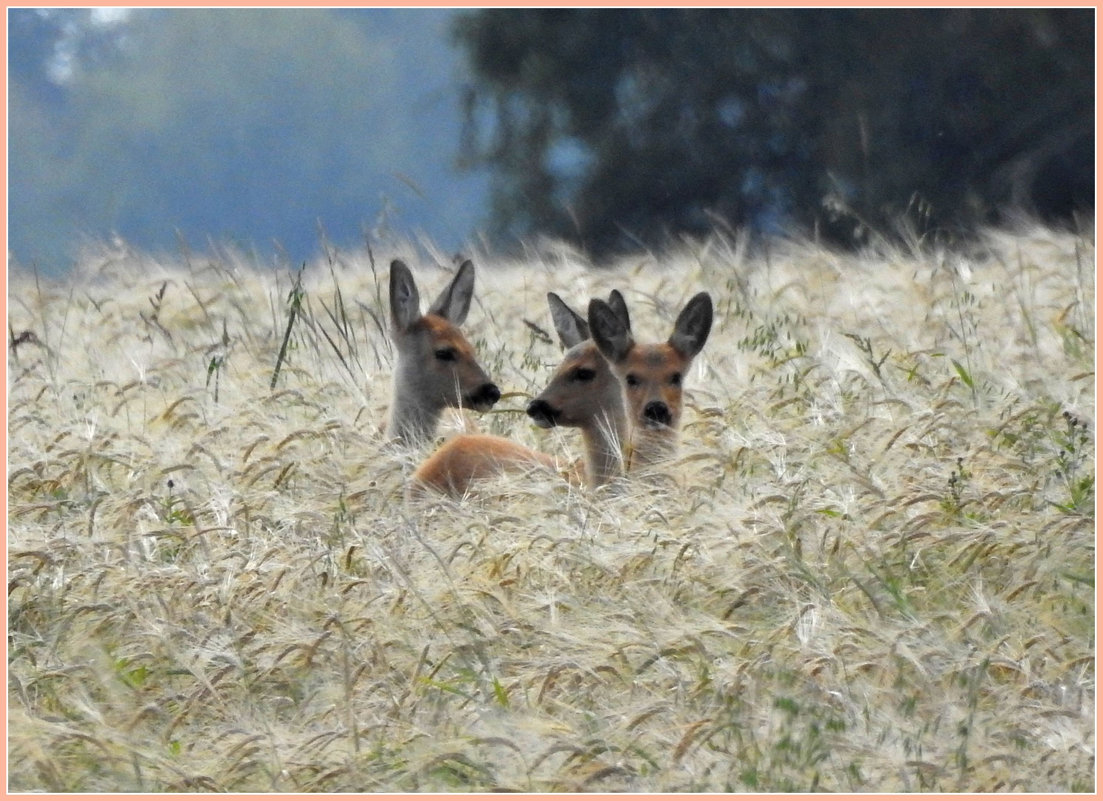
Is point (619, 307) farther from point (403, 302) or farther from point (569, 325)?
point (403, 302)

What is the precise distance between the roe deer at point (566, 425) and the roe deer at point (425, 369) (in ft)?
2.35

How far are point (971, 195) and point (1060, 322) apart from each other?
56.9ft

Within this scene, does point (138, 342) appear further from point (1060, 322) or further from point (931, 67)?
point (931, 67)

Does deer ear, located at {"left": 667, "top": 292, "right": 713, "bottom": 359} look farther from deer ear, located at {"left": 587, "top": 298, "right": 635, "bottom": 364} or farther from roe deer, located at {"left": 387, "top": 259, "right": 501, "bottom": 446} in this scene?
roe deer, located at {"left": 387, "top": 259, "right": 501, "bottom": 446}

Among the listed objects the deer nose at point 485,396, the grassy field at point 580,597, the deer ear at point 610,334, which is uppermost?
the deer nose at point 485,396

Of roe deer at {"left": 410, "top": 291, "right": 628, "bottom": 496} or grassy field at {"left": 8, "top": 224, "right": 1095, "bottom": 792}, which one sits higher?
roe deer at {"left": 410, "top": 291, "right": 628, "bottom": 496}

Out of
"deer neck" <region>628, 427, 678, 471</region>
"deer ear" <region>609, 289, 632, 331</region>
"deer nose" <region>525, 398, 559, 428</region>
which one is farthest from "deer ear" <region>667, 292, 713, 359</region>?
"deer nose" <region>525, 398, 559, 428</region>

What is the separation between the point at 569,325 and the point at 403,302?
1.02 m

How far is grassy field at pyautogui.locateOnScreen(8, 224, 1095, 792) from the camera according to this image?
466cm

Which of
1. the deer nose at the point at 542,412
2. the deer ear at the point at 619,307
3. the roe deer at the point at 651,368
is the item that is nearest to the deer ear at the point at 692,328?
the roe deer at the point at 651,368

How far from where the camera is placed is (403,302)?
9.02 metres

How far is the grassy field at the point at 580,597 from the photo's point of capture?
4656mm

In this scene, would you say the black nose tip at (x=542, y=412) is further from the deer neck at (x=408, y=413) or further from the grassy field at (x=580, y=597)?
the deer neck at (x=408, y=413)

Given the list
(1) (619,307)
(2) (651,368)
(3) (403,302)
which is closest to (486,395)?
(3) (403,302)
